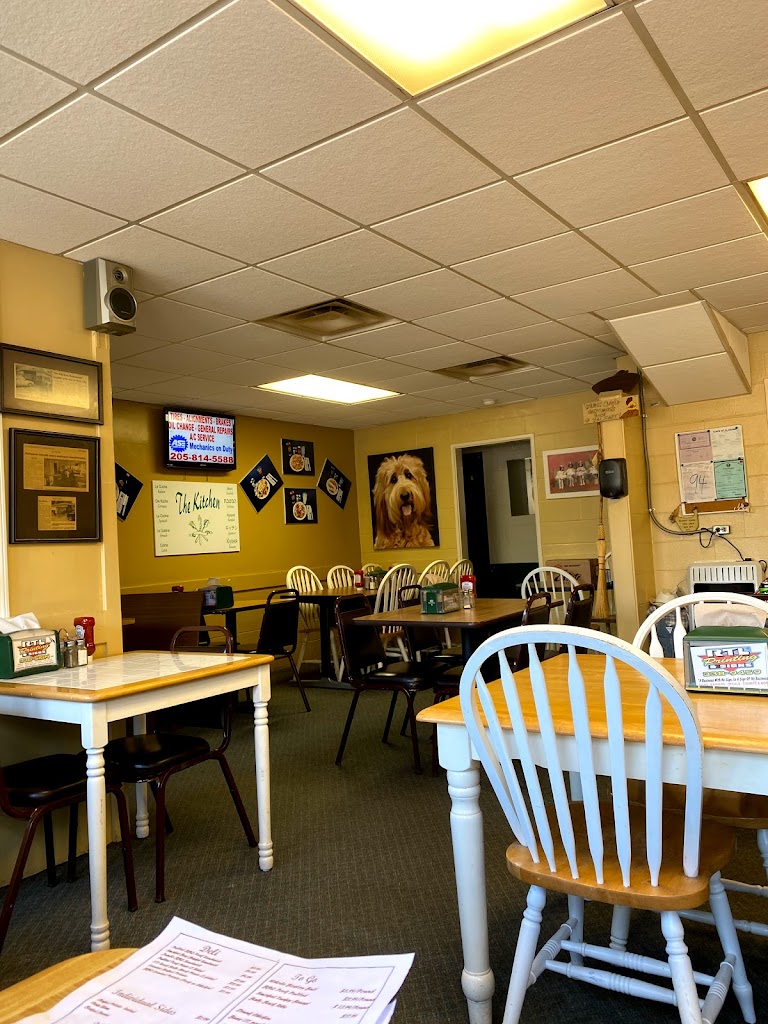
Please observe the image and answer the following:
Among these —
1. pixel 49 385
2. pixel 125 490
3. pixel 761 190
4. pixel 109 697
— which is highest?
pixel 761 190

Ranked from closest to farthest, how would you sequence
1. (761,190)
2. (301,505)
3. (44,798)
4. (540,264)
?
(44,798) → (761,190) → (540,264) → (301,505)

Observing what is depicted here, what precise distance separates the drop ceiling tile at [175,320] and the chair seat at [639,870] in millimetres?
3288

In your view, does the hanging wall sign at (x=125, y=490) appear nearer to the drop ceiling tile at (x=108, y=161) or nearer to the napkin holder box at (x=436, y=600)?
the napkin holder box at (x=436, y=600)

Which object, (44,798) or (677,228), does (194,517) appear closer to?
(44,798)

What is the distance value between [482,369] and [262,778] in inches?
164

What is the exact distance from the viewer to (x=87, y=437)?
3.27 meters

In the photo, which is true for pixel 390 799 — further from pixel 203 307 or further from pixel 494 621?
pixel 203 307

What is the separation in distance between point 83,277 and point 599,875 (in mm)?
3069

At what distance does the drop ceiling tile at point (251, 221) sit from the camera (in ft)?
9.18

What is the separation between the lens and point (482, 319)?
461cm

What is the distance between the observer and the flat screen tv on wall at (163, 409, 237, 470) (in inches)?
258

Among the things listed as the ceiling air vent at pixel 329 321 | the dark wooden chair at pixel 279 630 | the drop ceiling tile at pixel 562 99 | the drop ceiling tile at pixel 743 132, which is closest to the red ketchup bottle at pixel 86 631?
the ceiling air vent at pixel 329 321

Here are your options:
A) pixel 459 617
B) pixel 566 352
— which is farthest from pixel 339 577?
pixel 459 617

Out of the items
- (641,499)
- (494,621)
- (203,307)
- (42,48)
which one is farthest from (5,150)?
(641,499)
